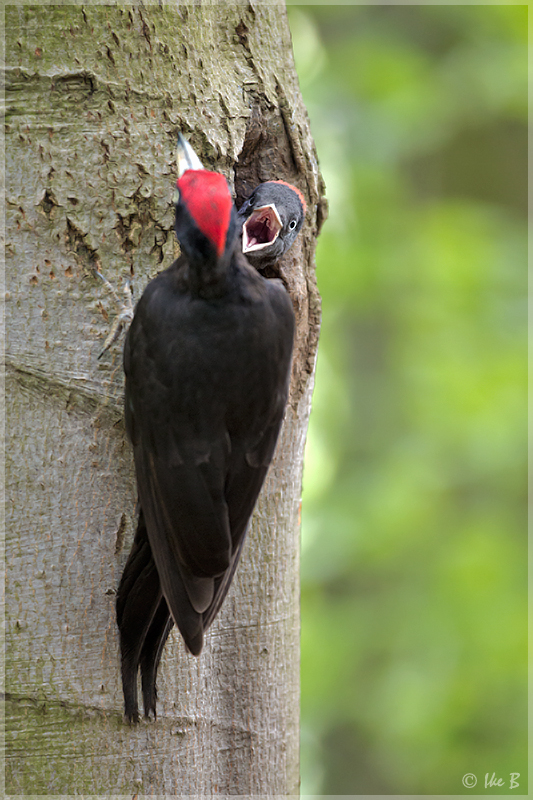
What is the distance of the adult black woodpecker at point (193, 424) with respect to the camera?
1.46 m

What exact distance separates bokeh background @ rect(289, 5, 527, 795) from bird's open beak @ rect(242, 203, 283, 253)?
231cm

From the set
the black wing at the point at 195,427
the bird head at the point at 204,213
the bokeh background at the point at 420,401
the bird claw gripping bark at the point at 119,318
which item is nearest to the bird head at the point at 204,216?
the bird head at the point at 204,213

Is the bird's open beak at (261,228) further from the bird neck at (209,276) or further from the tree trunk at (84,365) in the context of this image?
the bird neck at (209,276)

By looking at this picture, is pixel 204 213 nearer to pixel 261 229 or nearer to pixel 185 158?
A: pixel 185 158

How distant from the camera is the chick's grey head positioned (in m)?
1.75

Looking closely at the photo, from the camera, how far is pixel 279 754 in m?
1.82

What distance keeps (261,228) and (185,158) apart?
335 mm

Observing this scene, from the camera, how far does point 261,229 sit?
1812mm

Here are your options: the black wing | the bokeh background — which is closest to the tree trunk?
the black wing

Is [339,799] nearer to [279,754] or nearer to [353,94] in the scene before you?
[279,754]

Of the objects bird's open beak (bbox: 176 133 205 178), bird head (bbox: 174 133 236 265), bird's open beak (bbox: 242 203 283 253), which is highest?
bird's open beak (bbox: 176 133 205 178)

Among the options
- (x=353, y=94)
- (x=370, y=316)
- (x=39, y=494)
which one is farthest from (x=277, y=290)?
(x=370, y=316)

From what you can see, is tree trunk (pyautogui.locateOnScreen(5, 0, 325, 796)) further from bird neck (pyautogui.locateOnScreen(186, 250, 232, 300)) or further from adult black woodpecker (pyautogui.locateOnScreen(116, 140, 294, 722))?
bird neck (pyautogui.locateOnScreen(186, 250, 232, 300))

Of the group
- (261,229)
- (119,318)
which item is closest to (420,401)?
(261,229)
